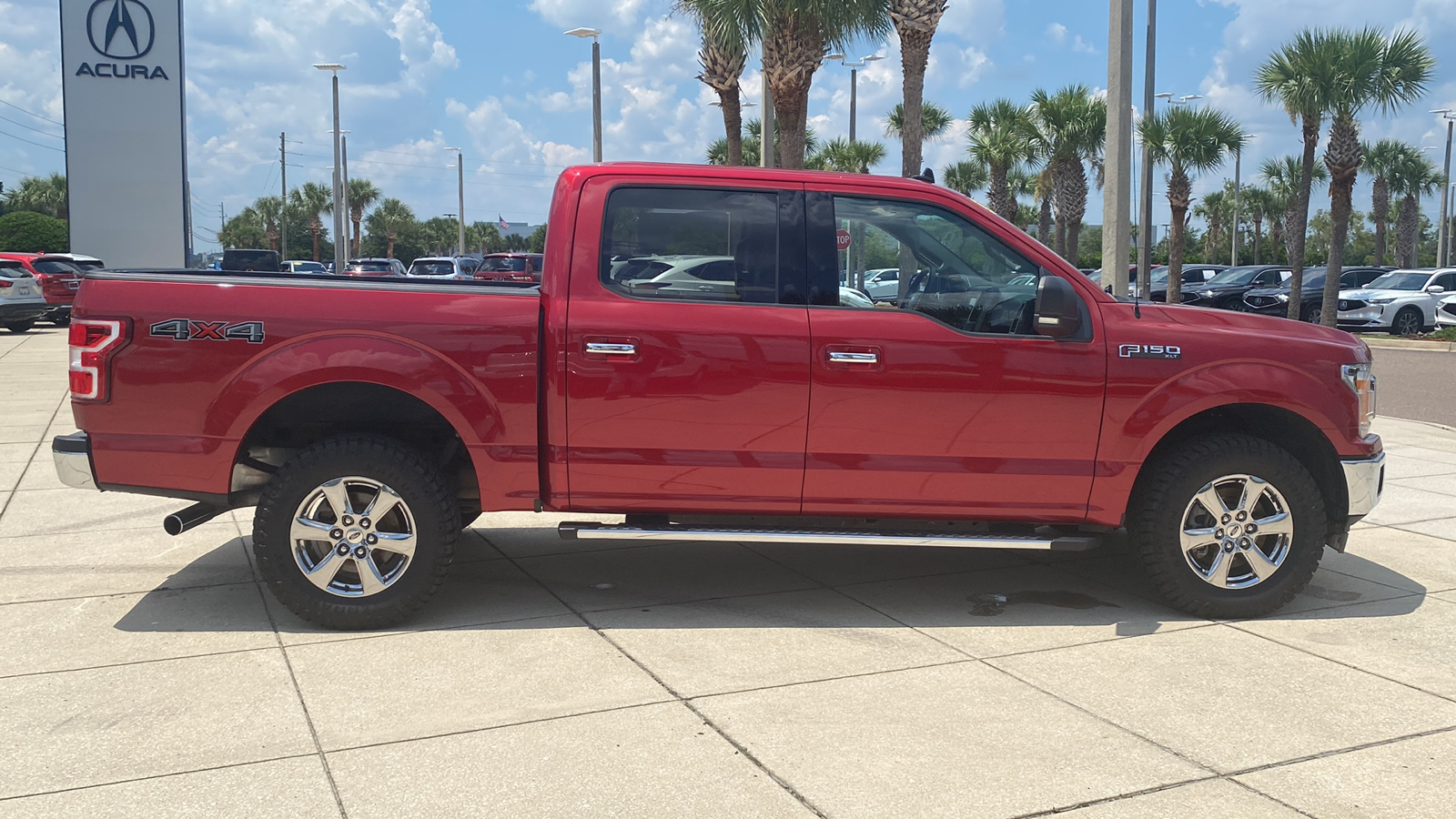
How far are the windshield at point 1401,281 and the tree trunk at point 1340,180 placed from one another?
4.37 feet

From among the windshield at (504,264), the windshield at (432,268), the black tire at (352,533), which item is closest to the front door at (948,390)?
the black tire at (352,533)

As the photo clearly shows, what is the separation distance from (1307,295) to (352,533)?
32919 millimetres

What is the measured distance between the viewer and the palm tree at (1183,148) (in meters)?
36.8

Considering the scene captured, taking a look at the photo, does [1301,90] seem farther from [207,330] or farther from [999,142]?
[207,330]

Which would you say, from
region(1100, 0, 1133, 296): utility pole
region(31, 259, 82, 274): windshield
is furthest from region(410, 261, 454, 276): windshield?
region(1100, 0, 1133, 296): utility pole

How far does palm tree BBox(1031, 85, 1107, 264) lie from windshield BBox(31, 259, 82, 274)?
2921 cm

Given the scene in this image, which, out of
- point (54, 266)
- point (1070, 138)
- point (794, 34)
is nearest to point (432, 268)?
point (54, 266)

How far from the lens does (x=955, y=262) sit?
5.34m

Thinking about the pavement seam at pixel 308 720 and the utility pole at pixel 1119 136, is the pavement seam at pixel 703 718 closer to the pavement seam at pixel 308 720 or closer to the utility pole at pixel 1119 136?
the pavement seam at pixel 308 720

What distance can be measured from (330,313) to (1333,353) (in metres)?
4.45

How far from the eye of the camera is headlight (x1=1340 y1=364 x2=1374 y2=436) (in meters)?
5.42

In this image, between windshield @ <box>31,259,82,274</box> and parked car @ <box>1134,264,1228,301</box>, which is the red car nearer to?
windshield @ <box>31,259,82,274</box>

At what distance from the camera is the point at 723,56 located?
68.6ft

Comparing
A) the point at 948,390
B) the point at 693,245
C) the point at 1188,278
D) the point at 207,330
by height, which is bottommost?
the point at 948,390
